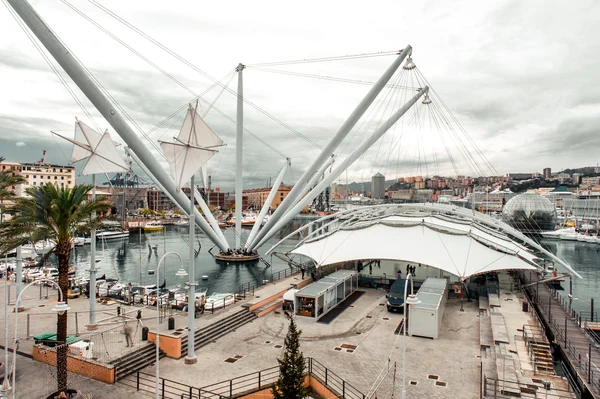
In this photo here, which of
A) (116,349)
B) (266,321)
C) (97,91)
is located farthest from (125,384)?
(97,91)

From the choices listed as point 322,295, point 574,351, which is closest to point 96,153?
point 322,295

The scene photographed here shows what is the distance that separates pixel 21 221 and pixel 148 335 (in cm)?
766

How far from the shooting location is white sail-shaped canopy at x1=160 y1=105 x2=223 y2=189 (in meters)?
17.0

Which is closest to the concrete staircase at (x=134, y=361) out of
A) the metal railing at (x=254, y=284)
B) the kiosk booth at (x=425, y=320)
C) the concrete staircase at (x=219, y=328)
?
the concrete staircase at (x=219, y=328)

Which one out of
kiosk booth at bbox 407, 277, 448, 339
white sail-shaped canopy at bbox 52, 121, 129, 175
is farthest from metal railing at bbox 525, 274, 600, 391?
white sail-shaped canopy at bbox 52, 121, 129, 175

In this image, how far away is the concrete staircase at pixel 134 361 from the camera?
50.1 feet

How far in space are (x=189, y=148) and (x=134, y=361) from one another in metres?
9.71

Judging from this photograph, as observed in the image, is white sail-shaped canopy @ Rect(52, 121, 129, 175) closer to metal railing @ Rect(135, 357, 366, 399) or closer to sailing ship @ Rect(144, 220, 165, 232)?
metal railing @ Rect(135, 357, 366, 399)

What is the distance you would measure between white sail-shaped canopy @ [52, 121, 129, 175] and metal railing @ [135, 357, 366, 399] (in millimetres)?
11661

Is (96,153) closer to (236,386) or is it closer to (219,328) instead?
(219,328)

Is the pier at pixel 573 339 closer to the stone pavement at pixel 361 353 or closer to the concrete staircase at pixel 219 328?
the stone pavement at pixel 361 353

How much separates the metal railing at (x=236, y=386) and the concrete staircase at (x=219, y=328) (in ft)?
9.83

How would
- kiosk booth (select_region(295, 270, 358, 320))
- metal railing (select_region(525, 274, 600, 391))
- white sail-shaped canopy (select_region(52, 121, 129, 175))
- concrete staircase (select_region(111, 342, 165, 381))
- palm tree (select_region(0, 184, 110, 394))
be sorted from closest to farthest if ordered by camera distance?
palm tree (select_region(0, 184, 110, 394))
concrete staircase (select_region(111, 342, 165, 381))
metal railing (select_region(525, 274, 600, 391))
white sail-shaped canopy (select_region(52, 121, 129, 175))
kiosk booth (select_region(295, 270, 358, 320))

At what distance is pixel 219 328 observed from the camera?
2047cm
